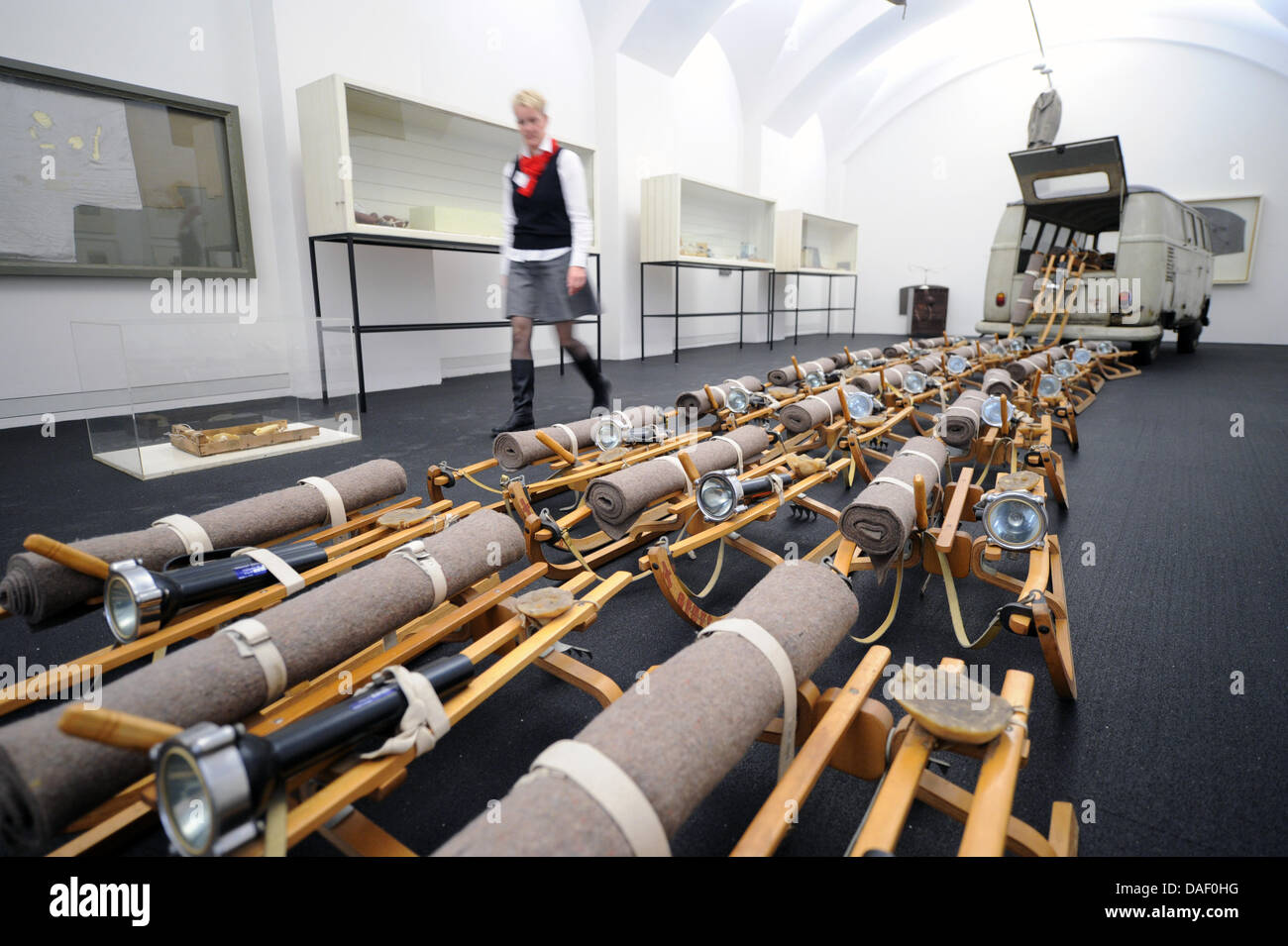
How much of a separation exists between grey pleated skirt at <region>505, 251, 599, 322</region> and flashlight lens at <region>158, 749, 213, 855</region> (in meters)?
2.91

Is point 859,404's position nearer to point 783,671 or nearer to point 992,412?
point 992,412

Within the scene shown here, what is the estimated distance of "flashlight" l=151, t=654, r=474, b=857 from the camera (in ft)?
2.03

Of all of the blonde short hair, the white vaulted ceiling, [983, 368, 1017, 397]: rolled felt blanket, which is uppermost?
the white vaulted ceiling

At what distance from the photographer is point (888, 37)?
30.8 ft

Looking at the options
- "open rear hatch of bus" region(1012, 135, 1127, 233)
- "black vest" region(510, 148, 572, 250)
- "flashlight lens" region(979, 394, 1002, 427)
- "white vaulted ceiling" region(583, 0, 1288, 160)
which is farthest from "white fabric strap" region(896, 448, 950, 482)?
"white vaulted ceiling" region(583, 0, 1288, 160)

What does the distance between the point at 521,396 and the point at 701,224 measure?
545cm

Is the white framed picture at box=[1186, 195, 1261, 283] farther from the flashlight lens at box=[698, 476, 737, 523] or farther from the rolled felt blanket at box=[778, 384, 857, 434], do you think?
the flashlight lens at box=[698, 476, 737, 523]

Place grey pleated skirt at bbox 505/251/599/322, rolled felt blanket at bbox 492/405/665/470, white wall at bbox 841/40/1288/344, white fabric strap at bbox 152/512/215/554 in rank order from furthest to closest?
white wall at bbox 841/40/1288/344
grey pleated skirt at bbox 505/251/599/322
rolled felt blanket at bbox 492/405/665/470
white fabric strap at bbox 152/512/215/554

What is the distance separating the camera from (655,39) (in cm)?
727

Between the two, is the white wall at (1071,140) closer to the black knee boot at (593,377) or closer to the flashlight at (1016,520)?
the black knee boot at (593,377)

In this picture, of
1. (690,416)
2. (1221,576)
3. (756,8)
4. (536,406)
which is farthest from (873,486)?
(756,8)

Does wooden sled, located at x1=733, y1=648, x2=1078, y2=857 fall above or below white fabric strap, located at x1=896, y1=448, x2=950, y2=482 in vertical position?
below

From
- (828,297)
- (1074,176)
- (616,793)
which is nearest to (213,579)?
(616,793)

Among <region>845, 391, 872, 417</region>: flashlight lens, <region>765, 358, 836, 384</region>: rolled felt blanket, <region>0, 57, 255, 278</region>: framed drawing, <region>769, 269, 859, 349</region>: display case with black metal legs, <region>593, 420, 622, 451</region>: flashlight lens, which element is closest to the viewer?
<region>593, 420, 622, 451</region>: flashlight lens
